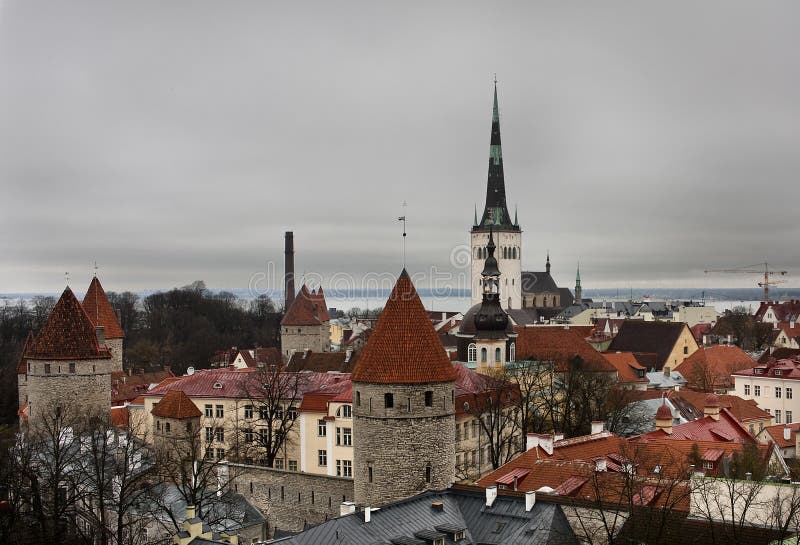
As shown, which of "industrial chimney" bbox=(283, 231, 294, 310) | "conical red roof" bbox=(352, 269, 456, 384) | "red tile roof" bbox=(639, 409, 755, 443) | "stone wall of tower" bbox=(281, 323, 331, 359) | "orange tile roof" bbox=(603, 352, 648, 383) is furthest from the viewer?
"industrial chimney" bbox=(283, 231, 294, 310)

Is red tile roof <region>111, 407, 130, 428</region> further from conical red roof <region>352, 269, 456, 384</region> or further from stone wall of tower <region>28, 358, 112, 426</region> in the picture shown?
conical red roof <region>352, 269, 456, 384</region>

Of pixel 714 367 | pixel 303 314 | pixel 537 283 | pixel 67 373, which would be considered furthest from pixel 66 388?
pixel 537 283

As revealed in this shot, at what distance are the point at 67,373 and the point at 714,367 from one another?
1635 inches

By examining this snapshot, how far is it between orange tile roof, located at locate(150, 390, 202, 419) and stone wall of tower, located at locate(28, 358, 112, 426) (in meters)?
2.51

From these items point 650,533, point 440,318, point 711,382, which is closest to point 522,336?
point 711,382

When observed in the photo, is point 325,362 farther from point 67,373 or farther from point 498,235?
point 498,235

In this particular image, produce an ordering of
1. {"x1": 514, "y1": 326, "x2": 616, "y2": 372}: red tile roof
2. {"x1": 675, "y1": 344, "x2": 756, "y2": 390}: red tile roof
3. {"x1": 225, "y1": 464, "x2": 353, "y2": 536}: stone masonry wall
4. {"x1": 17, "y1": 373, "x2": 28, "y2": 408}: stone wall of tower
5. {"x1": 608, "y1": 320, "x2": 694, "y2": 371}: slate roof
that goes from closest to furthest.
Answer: {"x1": 225, "y1": 464, "x2": 353, "y2": 536}: stone masonry wall
{"x1": 17, "y1": 373, "x2": 28, "y2": 408}: stone wall of tower
{"x1": 514, "y1": 326, "x2": 616, "y2": 372}: red tile roof
{"x1": 675, "y1": 344, "x2": 756, "y2": 390}: red tile roof
{"x1": 608, "y1": 320, "x2": 694, "y2": 371}: slate roof

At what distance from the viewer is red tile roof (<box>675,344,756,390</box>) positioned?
58.4m

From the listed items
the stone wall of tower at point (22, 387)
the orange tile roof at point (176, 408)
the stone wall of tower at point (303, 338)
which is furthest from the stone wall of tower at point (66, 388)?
the stone wall of tower at point (303, 338)

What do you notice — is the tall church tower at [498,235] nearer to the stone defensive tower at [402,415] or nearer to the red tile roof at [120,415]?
the red tile roof at [120,415]

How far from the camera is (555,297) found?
136875 mm

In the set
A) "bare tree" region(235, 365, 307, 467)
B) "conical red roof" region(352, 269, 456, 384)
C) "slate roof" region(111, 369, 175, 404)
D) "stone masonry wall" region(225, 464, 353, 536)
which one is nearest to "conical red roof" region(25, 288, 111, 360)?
"bare tree" region(235, 365, 307, 467)

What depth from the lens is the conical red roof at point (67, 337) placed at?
1550 inches

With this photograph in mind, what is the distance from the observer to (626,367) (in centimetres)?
6212
